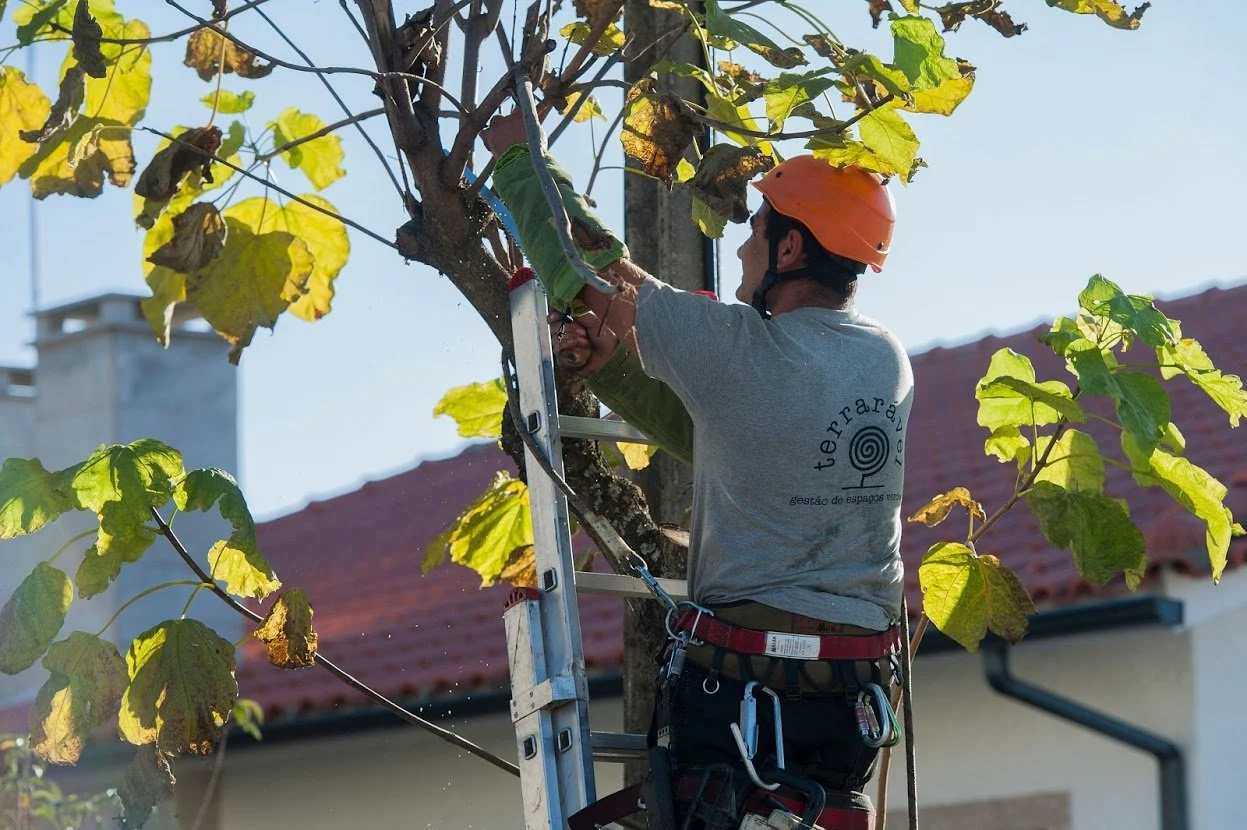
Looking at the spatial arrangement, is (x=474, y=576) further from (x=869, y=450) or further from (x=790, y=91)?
(x=790, y=91)

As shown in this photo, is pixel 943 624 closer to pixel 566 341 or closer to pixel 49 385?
pixel 566 341

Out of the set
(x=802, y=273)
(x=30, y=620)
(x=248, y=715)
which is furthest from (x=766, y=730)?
(x=248, y=715)

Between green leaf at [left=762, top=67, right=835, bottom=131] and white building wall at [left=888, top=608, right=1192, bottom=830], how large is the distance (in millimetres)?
4605

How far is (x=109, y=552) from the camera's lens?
313 cm

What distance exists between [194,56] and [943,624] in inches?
88.6

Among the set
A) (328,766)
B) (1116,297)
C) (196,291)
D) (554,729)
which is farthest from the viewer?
(328,766)

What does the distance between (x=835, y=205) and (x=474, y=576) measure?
7.27m

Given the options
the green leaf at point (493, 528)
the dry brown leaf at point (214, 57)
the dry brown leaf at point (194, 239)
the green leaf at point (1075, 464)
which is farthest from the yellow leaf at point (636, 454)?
the dry brown leaf at point (214, 57)

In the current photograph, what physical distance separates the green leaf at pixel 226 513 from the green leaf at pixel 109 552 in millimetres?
95

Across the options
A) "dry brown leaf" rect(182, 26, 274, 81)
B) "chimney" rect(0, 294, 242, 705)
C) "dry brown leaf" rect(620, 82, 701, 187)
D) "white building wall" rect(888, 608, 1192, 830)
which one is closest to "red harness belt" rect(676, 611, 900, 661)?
"dry brown leaf" rect(620, 82, 701, 187)

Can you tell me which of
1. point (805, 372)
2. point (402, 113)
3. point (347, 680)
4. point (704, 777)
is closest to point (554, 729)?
point (704, 777)

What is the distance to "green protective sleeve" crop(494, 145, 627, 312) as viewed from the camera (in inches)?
115

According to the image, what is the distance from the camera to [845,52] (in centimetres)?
313

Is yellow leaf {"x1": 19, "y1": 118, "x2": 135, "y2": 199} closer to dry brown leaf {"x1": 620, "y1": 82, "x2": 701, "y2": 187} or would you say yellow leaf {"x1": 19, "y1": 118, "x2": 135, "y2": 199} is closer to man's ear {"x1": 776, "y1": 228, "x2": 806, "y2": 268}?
dry brown leaf {"x1": 620, "y1": 82, "x2": 701, "y2": 187}
